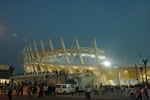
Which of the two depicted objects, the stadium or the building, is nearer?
the stadium

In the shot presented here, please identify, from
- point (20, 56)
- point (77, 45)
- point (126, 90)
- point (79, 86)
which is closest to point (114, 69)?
point (77, 45)

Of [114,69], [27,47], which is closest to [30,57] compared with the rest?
[27,47]

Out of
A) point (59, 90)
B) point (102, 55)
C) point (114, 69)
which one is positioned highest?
point (102, 55)

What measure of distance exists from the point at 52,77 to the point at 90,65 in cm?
1830

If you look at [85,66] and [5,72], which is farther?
[5,72]

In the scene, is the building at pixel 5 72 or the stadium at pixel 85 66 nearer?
the stadium at pixel 85 66

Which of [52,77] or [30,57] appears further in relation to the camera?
[30,57]

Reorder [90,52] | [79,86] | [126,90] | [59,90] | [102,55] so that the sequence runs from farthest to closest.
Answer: [102,55] → [90,52] → [79,86] → [59,90] → [126,90]

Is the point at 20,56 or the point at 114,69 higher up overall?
the point at 20,56

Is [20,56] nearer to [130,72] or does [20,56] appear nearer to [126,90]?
[130,72]

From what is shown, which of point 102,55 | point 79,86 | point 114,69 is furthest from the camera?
point 102,55

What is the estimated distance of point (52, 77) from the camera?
5112cm

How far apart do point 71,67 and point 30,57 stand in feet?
85.4

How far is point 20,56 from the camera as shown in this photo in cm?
10712
